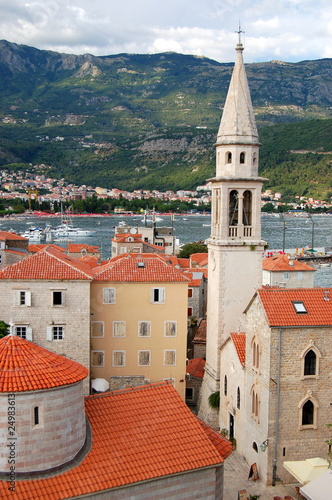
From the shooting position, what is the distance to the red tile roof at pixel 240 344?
24.2m

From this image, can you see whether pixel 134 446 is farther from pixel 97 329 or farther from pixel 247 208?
pixel 247 208

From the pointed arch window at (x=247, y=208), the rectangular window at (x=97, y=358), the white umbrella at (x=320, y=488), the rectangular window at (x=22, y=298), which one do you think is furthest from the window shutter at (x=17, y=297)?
the white umbrella at (x=320, y=488)

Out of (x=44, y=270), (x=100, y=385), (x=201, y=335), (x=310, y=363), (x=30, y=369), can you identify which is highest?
(x=44, y=270)

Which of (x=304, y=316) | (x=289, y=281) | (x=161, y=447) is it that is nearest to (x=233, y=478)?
(x=304, y=316)

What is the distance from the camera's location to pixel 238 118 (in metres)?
27.9

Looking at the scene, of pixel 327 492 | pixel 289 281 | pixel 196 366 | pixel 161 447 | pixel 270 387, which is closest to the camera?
pixel 161 447

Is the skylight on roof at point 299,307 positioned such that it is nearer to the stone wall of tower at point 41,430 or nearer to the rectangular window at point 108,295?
the stone wall of tower at point 41,430

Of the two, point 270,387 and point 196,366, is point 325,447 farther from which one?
point 196,366

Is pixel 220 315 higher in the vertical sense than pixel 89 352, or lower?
higher

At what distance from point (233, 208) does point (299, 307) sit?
872cm

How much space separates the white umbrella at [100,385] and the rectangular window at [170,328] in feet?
14.1

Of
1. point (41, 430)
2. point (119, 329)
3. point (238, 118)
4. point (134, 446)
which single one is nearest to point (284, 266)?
point (238, 118)

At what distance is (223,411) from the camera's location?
86.2 feet

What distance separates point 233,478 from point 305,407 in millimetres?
3954
